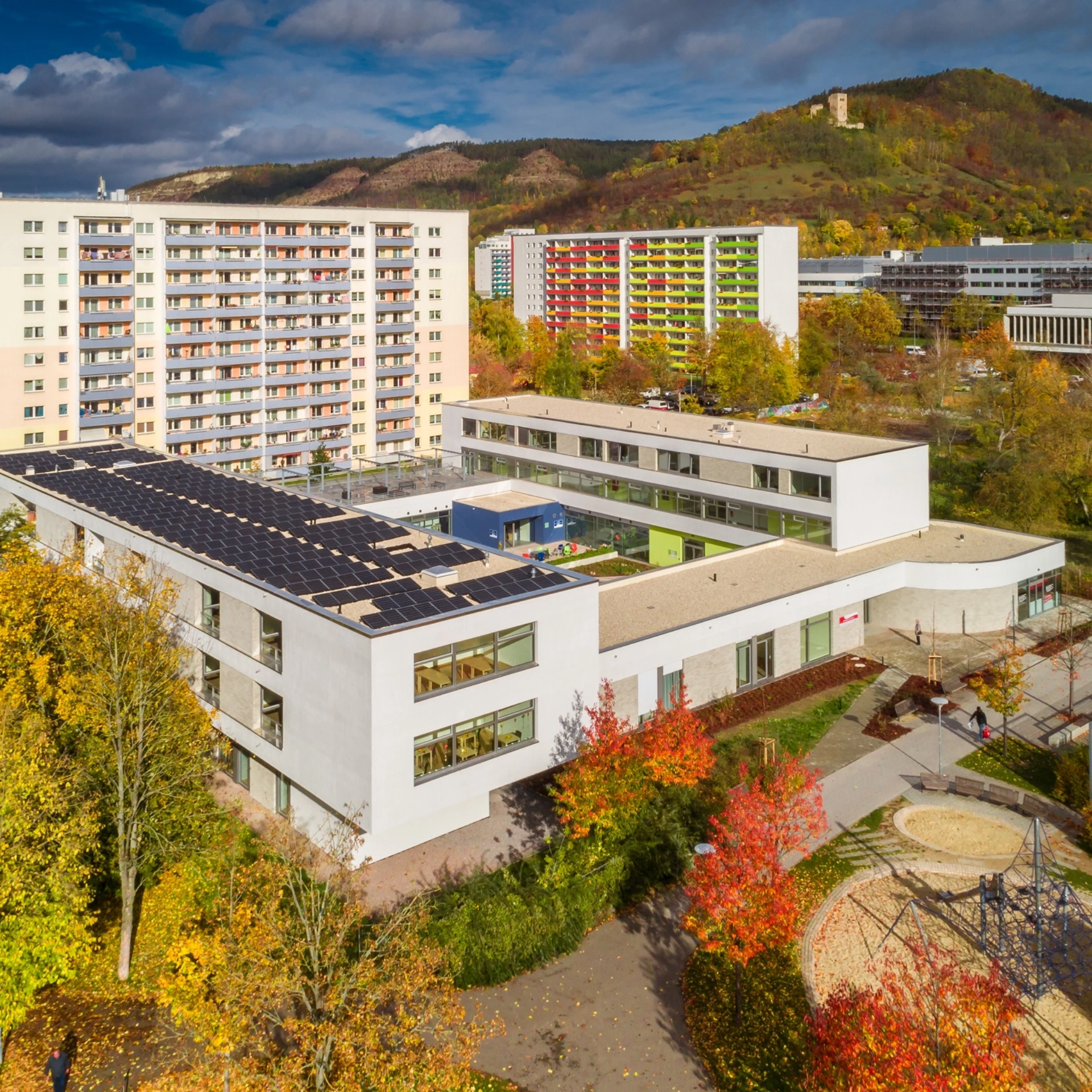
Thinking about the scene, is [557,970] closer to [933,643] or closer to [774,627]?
[774,627]

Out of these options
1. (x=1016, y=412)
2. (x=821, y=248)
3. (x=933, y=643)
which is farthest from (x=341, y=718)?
(x=821, y=248)

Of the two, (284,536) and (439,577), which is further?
(284,536)

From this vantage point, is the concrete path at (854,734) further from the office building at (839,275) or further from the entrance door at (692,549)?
the office building at (839,275)

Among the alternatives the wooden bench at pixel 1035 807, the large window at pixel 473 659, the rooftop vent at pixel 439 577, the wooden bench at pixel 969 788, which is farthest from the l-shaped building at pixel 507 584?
the wooden bench at pixel 1035 807

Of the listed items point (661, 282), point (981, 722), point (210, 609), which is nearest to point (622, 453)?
point (981, 722)

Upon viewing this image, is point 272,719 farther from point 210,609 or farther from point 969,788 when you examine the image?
point 969,788
